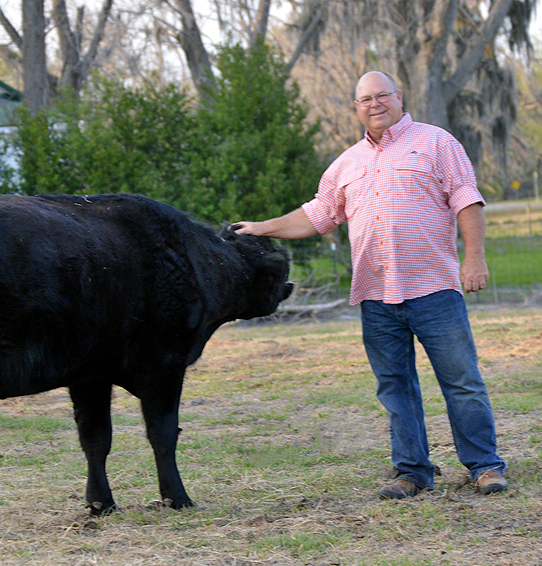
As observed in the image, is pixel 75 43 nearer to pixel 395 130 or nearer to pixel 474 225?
pixel 395 130

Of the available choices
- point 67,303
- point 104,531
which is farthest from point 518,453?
point 67,303

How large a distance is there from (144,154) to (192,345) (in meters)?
11.1

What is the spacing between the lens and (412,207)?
391cm

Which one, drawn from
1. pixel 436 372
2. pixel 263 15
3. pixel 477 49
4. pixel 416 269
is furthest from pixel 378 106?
pixel 263 15

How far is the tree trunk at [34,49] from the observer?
18250mm

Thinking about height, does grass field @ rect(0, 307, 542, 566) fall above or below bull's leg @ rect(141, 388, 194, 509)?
below

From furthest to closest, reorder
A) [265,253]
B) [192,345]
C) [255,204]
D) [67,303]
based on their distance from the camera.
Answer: [255,204]
[265,253]
[192,345]
[67,303]

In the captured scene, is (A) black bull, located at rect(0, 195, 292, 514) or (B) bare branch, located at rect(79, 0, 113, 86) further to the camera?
(B) bare branch, located at rect(79, 0, 113, 86)

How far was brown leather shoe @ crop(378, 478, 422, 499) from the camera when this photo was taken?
383cm

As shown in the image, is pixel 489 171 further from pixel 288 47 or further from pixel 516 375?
pixel 516 375

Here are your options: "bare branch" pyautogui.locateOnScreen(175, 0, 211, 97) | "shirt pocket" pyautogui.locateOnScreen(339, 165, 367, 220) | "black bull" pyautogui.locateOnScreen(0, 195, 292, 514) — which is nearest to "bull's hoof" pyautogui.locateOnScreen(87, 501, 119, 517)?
"black bull" pyautogui.locateOnScreen(0, 195, 292, 514)

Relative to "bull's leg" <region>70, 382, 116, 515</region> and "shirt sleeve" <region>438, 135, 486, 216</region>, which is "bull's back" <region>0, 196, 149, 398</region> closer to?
"bull's leg" <region>70, 382, 116, 515</region>

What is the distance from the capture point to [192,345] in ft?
12.7

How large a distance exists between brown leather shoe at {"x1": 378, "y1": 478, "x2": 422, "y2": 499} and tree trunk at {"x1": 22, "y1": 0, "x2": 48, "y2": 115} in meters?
16.8
